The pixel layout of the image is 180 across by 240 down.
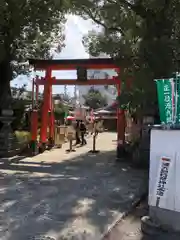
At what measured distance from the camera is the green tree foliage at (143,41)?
31.8 feet

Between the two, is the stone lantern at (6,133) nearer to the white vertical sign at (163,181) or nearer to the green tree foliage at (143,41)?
the green tree foliage at (143,41)

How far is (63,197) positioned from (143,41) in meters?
5.20

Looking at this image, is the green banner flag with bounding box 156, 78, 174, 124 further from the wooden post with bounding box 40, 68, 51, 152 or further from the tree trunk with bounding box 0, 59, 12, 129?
the wooden post with bounding box 40, 68, 51, 152

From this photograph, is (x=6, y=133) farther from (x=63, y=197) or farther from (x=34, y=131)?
(x=63, y=197)

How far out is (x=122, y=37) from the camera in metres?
12.1

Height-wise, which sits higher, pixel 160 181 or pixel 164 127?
pixel 164 127

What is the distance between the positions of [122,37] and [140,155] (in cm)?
400

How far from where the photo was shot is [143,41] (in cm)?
1032

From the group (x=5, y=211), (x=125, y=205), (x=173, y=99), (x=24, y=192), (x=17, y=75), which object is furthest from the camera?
(x=17, y=75)

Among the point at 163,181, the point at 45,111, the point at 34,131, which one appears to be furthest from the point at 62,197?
the point at 45,111

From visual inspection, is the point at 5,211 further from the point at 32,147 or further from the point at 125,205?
the point at 32,147

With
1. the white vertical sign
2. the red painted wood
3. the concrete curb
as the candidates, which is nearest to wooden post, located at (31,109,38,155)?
the red painted wood

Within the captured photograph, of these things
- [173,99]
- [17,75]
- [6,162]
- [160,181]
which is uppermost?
[17,75]

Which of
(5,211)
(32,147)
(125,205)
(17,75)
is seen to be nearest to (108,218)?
(125,205)
